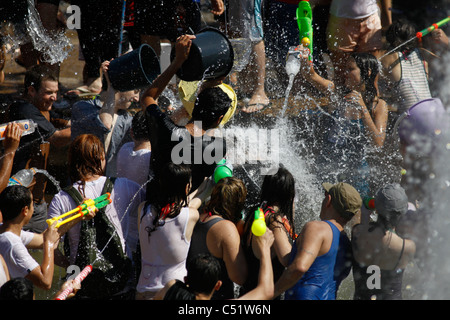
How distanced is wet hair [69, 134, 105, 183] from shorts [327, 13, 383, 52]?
9.83ft

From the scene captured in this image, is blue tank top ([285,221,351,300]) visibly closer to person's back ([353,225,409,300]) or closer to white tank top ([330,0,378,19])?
person's back ([353,225,409,300])

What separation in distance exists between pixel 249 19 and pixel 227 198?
2690 millimetres

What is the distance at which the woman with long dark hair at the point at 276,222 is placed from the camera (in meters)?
3.12

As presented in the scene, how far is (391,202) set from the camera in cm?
319

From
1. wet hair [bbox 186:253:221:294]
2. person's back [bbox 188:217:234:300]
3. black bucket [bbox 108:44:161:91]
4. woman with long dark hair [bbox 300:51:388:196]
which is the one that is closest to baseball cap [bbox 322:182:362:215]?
person's back [bbox 188:217:234:300]

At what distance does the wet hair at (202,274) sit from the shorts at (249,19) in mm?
3201

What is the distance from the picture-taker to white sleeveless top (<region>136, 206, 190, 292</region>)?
3.08 meters

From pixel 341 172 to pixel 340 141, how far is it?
0.82 feet

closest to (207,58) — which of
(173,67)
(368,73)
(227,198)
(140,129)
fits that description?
(173,67)

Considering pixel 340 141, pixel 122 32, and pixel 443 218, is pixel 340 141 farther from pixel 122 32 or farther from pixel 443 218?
pixel 122 32

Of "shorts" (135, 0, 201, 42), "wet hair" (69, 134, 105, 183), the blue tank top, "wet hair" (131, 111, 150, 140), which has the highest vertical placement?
"shorts" (135, 0, 201, 42)

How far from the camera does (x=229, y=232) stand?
121 inches

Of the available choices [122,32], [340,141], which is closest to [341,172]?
[340,141]

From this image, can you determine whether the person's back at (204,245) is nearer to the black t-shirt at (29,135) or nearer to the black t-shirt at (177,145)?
the black t-shirt at (177,145)
